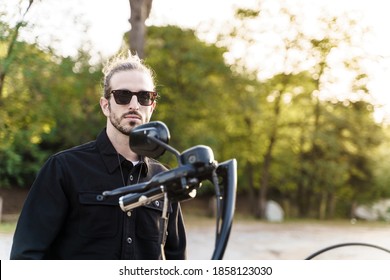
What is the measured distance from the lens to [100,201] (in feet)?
6.11

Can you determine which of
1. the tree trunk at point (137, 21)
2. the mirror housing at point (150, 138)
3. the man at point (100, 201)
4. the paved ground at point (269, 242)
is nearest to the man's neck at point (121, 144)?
the man at point (100, 201)

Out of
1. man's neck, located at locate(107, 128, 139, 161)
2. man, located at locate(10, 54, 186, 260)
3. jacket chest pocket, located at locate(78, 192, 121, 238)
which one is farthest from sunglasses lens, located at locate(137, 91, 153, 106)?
jacket chest pocket, located at locate(78, 192, 121, 238)

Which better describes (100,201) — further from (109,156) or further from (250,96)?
Answer: (250,96)

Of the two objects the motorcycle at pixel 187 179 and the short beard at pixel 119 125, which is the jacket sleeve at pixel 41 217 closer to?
the short beard at pixel 119 125

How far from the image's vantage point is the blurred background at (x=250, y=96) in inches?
433

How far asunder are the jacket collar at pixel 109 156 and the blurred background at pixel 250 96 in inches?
291

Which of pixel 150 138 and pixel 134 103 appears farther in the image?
pixel 134 103

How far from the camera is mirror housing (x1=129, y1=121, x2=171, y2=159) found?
1.34 meters

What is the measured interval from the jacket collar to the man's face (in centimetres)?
13

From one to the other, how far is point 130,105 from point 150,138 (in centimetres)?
48

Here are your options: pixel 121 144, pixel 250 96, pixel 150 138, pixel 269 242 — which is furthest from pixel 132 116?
pixel 250 96

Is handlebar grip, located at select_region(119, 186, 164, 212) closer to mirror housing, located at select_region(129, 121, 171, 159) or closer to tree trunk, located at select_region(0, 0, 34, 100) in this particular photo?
mirror housing, located at select_region(129, 121, 171, 159)

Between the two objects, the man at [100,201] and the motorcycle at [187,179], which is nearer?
the motorcycle at [187,179]
